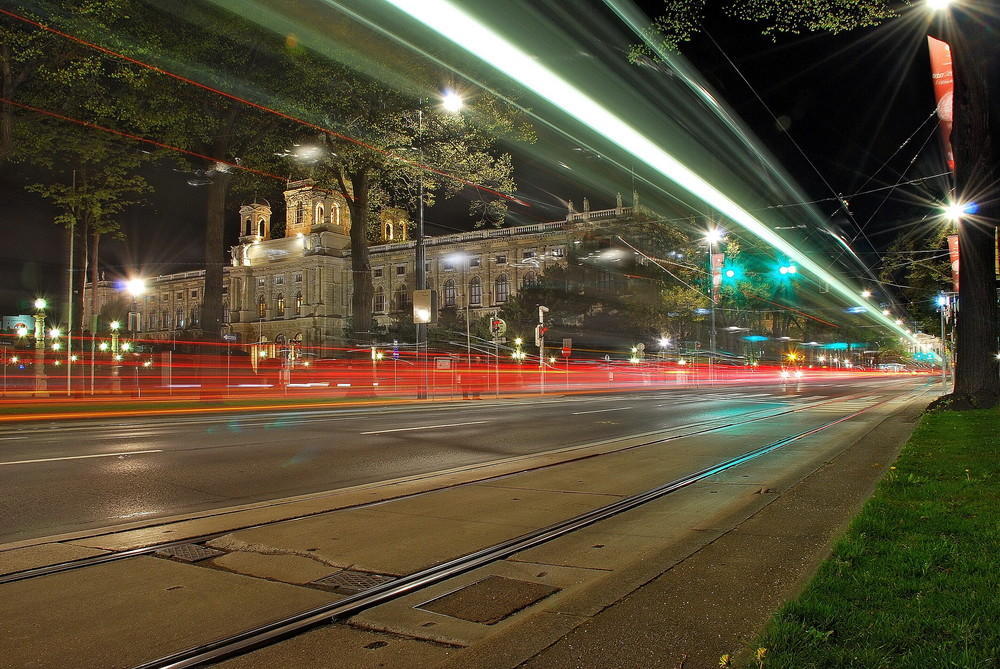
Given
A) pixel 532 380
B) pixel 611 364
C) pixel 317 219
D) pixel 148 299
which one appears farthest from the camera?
pixel 148 299

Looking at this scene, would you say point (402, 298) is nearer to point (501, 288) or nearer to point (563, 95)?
point (501, 288)

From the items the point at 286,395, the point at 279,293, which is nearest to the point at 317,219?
the point at 279,293

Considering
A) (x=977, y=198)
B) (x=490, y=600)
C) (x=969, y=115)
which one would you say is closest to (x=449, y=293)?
(x=969, y=115)

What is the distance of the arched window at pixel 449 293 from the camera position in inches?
4016

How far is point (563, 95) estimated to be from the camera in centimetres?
2747

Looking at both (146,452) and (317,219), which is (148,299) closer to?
(317,219)

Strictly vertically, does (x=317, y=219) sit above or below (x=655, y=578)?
above

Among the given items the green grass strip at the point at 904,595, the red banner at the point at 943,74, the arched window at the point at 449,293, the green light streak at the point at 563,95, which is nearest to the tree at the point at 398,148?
the green light streak at the point at 563,95

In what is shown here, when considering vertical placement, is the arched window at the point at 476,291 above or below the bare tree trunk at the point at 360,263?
above

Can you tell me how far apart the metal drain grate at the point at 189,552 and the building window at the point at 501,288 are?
305ft

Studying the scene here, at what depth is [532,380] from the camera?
4162 centimetres

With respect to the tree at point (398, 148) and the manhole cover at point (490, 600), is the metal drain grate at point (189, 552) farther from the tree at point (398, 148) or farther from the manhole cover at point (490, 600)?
the tree at point (398, 148)

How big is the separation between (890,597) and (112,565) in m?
4.87

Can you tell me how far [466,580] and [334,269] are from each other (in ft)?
322
